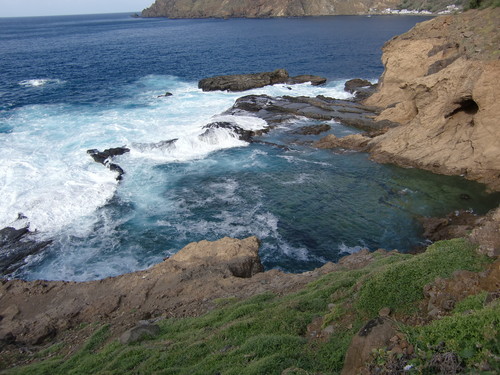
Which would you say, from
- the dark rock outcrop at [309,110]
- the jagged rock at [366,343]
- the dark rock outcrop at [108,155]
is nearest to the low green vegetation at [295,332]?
the jagged rock at [366,343]

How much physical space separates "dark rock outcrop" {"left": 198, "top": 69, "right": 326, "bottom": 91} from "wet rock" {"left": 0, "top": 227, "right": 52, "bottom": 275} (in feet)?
132

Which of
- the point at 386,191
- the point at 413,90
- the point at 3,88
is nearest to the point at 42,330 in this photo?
the point at 386,191

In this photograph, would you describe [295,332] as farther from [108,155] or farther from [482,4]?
[482,4]

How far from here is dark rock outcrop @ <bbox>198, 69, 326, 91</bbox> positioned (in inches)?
Answer: 2288

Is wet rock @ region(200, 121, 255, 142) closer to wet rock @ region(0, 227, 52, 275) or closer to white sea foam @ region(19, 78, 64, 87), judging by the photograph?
wet rock @ region(0, 227, 52, 275)

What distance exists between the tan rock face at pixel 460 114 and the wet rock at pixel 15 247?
26.8 metres

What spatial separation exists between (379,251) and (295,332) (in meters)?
9.06

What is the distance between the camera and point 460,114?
2900 cm

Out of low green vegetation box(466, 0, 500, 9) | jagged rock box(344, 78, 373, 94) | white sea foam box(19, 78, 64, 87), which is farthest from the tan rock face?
white sea foam box(19, 78, 64, 87)

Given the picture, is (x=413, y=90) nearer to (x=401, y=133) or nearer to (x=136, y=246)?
(x=401, y=133)

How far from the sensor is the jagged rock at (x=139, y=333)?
1199cm

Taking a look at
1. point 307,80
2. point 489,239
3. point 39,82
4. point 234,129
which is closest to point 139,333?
point 489,239

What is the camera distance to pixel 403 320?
380 inches

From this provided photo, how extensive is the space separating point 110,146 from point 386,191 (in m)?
25.8
